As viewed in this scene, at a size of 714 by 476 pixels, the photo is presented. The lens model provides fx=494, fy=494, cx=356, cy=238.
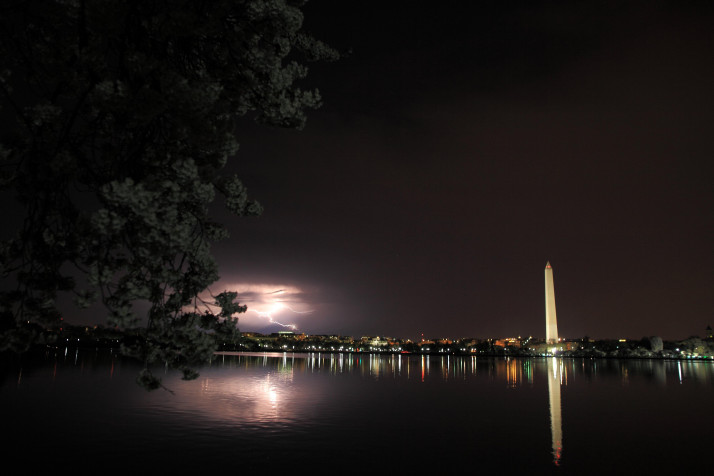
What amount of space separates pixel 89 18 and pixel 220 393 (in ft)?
151

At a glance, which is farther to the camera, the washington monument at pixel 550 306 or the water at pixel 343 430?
the washington monument at pixel 550 306

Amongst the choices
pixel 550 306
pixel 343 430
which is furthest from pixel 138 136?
pixel 550 306

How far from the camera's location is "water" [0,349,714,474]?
23.3 m

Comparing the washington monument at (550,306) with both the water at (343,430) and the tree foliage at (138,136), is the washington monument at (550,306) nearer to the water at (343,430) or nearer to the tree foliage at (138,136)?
the water at (343,430)

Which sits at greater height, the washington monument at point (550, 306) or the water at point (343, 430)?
the washington monument at point (550, 306)

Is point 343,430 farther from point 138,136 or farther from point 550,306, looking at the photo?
point 550,306

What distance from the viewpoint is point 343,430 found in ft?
104

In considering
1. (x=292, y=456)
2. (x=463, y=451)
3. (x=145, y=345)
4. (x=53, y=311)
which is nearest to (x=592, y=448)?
(x=463, y=451)

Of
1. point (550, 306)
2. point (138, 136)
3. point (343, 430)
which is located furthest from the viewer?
point (550, 306)

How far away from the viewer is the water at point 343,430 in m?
23.3

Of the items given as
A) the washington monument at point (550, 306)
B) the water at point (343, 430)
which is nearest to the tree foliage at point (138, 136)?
the water at point (343, 430)

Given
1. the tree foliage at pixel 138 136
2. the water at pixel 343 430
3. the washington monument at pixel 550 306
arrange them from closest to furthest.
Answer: the tree foliage at pixel 138 136, the water at pixel 343 430, the washington monument at pixel 550 306

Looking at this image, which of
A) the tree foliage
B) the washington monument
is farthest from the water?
the washington monument

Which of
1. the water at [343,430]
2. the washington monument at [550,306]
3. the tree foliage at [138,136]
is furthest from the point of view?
the washington monument at [550,306]
